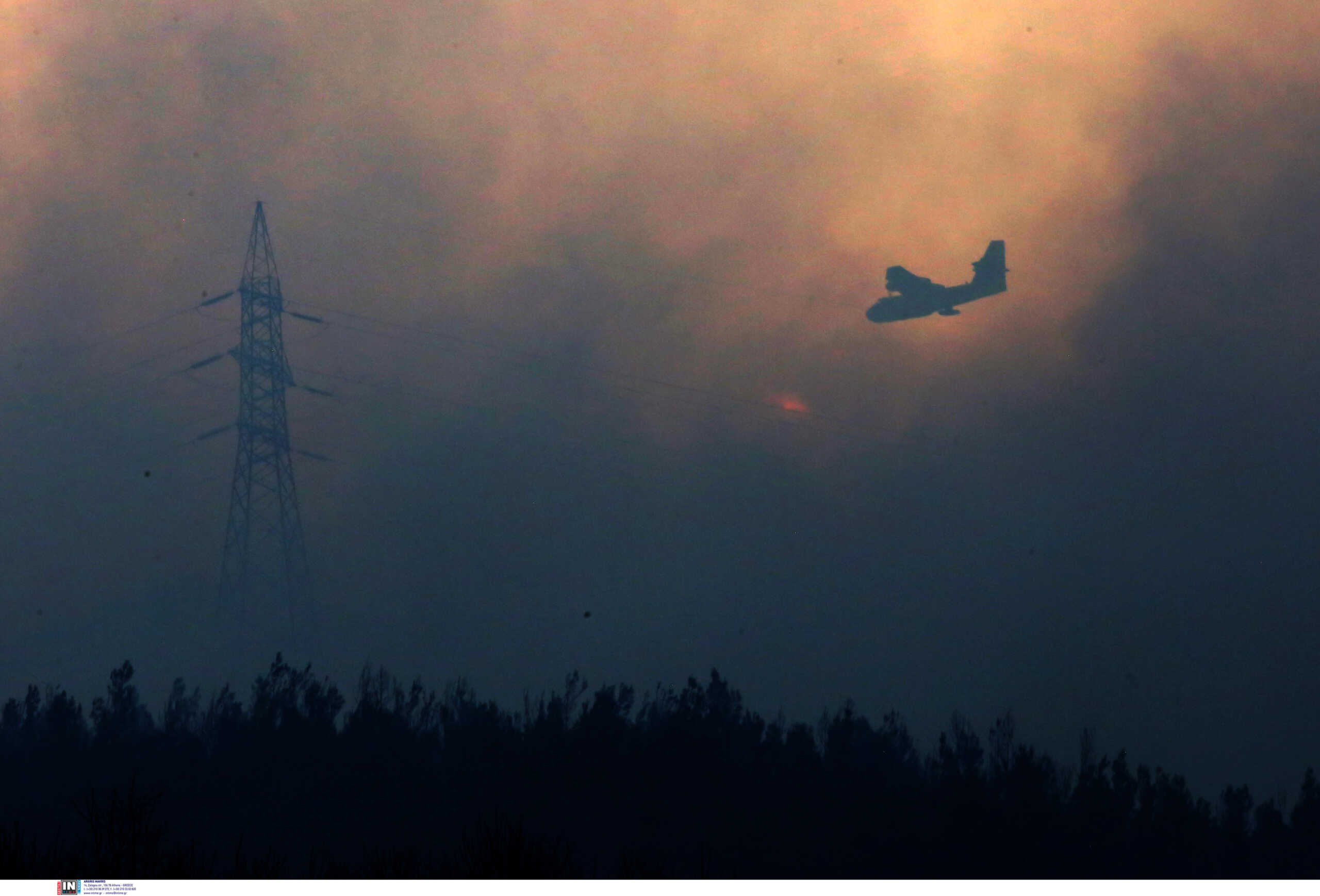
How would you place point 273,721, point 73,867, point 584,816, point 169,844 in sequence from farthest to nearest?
point 273,721, point 584,816, point 169,844, point 73,867

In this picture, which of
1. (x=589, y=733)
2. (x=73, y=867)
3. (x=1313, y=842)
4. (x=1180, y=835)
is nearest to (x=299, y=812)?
(x=589, y=733)

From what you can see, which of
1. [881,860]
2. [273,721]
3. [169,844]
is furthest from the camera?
[273,721]

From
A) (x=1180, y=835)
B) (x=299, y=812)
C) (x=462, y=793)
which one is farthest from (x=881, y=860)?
(x=299, y=812)

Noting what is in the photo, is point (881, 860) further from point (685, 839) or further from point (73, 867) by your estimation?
point (73, 867)

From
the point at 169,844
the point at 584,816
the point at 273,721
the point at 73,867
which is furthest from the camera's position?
the point at 273,721

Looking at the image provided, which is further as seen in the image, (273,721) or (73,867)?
(273,721)

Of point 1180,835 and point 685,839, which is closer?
point 685,839

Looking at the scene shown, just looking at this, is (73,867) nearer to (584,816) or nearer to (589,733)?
(584,816)

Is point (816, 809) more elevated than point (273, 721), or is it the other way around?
point (273, 721)

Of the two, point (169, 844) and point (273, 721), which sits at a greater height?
point (273, 721)
